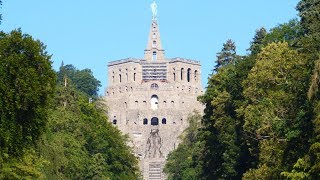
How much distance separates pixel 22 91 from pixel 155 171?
383 ft

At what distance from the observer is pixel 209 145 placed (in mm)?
76188

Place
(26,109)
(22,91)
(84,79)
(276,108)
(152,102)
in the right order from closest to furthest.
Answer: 1. (22,91)
2. (26,109)
3. (276,108)
4. (84,79)
5. (152,102)

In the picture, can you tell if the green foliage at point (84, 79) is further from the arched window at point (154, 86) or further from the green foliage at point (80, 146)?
the green foliage at point (80, 146)

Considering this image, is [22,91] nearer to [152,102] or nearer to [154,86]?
[152,102]

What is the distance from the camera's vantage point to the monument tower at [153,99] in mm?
174000

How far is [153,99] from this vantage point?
188375mm

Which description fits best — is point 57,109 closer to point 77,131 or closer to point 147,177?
point 77,131

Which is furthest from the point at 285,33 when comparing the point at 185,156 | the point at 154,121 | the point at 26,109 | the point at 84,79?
Answer: the point at 154,121

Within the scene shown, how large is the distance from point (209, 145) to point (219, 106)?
5.15 m

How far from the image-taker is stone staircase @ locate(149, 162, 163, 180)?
159125mm

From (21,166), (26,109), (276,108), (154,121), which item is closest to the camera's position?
(21,166)

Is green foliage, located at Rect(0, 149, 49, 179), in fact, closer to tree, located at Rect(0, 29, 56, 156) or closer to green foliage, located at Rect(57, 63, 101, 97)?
tree, located at Rect(0, 29, 56, 156)

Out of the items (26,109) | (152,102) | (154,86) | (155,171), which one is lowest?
(26,109)

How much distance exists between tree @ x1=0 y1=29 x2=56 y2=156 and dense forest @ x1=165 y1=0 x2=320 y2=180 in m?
10.4
